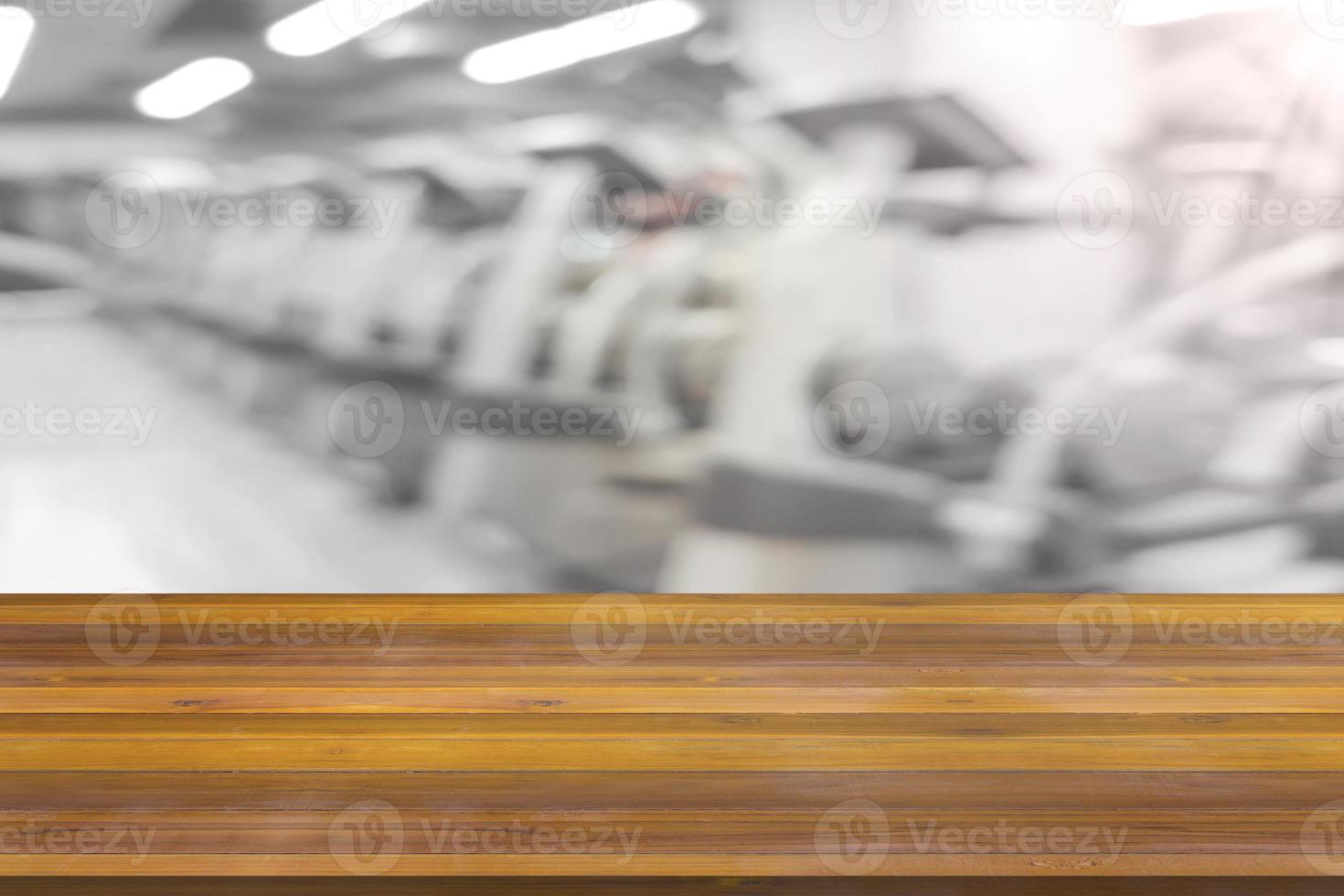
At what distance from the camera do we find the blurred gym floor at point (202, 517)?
3.10 meters

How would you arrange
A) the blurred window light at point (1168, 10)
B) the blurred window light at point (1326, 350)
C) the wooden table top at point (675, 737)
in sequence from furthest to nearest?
1. the blurred window light at point (1326, 350)
2. the blurred window light at point (1168, 10)
3. the wooden table top at point (675, 737)

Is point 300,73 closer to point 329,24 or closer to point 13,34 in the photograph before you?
point 329,24

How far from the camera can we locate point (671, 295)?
3.01 meters

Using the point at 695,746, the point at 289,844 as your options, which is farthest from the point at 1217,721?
the point at 289,844

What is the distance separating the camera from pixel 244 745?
1.99m

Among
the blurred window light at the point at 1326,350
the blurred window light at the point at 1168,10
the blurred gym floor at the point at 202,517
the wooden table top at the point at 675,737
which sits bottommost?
the wooden table top at the point at 675,737

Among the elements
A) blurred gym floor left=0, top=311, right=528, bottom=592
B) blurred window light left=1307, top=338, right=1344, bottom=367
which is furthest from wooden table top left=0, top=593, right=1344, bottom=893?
blurred window light left=1307, top=338, right=1344, bottom=367

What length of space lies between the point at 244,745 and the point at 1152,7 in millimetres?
2717

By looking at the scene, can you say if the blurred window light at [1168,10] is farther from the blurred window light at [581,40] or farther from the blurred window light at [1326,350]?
the blurred window light at [581,40]

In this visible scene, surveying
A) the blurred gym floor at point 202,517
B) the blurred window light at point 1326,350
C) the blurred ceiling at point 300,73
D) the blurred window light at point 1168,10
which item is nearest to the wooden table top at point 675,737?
the blurred gym floor at point 202,517

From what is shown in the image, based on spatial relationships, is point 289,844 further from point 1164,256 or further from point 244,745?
point 1164,256

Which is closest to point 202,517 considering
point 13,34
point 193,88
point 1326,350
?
point 193,88

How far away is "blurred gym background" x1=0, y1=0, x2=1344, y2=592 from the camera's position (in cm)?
297

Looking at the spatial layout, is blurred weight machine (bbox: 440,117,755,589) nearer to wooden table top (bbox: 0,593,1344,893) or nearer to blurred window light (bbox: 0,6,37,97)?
wooden table top (bbox: 0,593,1344,893)
